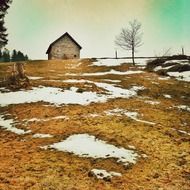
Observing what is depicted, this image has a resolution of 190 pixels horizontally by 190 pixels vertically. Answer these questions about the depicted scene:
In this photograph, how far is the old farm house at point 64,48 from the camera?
Answer: 7694cm

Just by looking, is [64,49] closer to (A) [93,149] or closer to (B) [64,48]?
(B) [64,48]

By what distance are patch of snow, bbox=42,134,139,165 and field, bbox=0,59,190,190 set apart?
0.12 ft

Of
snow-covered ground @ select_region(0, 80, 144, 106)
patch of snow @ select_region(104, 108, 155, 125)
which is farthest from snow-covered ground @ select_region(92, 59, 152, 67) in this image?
patch of snow @ select_region(104, 108, 155, 125)

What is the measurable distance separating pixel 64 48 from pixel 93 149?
6562 centimetres

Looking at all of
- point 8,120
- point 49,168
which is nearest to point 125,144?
point 49,168

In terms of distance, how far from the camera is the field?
1116 centimetres

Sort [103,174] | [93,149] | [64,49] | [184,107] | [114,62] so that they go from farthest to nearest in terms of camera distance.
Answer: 1. [64,49]
2. [114,62]
3. [184,107]
4. [93,149]
5. [103,174]

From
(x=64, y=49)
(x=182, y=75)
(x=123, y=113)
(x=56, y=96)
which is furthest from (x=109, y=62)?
(x=123, y=113)

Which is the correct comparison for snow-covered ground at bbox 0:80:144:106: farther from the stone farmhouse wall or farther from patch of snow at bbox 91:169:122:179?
the stone farmhouse wall

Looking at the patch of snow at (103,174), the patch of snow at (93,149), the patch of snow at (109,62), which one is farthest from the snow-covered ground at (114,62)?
→ the patch of snow at (103,174)

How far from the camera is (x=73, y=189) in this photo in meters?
10.3

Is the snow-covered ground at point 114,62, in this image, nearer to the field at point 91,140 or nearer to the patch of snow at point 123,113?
the field at point 91,140

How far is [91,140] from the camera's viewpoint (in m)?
14.7

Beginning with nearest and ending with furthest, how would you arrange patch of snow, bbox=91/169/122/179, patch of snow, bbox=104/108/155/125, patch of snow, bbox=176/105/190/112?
patch of snow, bbox=91/169/122/179 < patch of snow, bbox=104/108/155/125 < patch of snow, bbox=176/105/190/112
